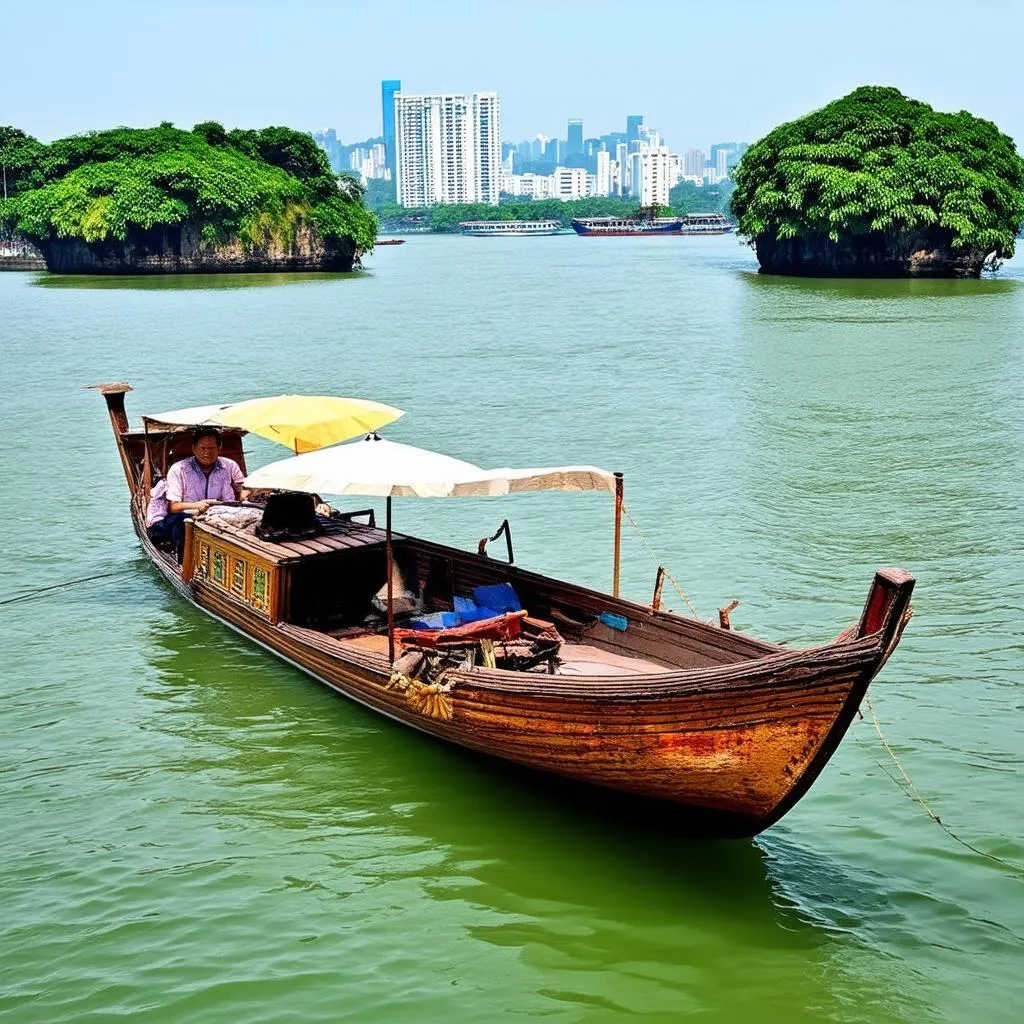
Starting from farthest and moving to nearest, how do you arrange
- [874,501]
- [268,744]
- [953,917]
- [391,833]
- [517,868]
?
[874,501], [268,744], [391,833], [517,868], [953,917]

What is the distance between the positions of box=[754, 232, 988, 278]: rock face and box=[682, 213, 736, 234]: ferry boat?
10310 centimetres

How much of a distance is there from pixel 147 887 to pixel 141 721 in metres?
3.06

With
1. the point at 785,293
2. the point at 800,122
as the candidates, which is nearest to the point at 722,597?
the point at 785,293

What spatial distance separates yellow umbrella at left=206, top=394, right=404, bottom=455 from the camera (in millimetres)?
12492

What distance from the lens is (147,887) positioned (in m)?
8.29

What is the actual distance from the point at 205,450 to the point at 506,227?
182000 mm

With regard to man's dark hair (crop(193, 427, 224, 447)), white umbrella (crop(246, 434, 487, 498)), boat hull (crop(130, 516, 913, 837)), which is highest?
white umbrella (crop(246, 434, 487, 498))

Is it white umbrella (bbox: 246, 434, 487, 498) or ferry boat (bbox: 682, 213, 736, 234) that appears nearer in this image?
white umbrella (bbox: 246, 434, 487, 498)

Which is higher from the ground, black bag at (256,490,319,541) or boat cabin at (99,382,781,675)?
black bag at (256,490,319,541)

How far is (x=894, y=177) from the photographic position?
197ft

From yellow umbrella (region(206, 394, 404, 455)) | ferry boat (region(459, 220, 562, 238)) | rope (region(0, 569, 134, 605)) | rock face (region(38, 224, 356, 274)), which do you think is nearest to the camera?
yellow umbrella (region(206, 394, 404, 455))

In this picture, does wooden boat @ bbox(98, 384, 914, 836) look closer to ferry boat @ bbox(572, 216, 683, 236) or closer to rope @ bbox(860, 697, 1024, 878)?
rope @ bbox(860, 697, 1024, 878)

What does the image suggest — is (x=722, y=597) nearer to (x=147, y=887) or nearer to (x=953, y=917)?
(x=953, y=917)

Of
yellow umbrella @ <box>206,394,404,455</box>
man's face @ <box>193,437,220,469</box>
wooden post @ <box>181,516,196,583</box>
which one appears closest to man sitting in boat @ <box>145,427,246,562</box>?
man's face @ <box>193,437,220,469</box>
